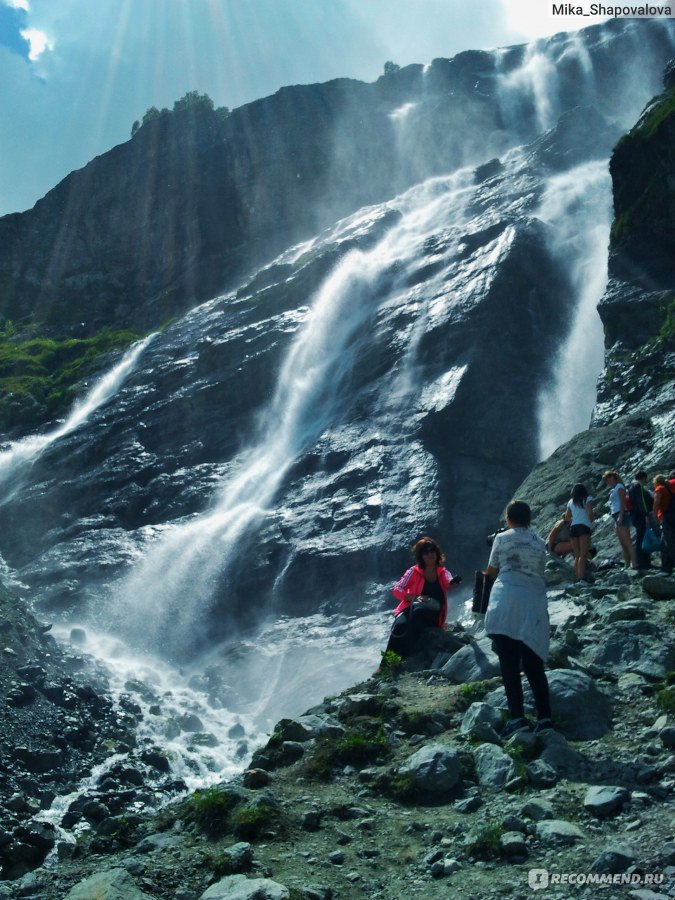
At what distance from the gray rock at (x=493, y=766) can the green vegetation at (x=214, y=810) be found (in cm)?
211

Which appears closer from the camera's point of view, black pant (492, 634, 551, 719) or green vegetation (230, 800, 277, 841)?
green vegetation (230, 800, 277, 841)

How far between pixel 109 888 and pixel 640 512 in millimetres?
11407

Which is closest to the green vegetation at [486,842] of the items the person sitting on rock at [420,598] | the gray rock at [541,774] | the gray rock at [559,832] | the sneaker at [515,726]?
the gray rock at [559,832]

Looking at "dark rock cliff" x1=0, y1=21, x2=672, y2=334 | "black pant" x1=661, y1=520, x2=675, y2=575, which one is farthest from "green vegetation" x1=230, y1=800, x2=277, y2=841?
"dark rock cliff" x1=0, y1=21, x2=672, y2=334

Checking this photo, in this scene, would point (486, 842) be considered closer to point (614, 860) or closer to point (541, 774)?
point (614, 860)

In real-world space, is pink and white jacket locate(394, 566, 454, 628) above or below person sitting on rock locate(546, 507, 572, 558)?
above

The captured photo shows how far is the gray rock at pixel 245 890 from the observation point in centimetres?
617

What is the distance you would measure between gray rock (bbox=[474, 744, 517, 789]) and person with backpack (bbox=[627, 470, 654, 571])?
7717 millimetres

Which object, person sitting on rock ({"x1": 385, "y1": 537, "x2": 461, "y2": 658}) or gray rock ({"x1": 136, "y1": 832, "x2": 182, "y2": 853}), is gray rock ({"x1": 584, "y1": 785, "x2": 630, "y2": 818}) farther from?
person sitting on rock ({"x1": 385, "y1": 537, "x2": 461, "y2": 658})

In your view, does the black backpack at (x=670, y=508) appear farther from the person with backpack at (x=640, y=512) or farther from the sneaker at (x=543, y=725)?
the sneaker at (x=543, y=725)

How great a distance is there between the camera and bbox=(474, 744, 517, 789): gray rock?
7.74 m

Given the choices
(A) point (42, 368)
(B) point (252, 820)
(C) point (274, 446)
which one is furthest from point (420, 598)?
(A) point (42, 368)

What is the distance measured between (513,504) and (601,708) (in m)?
2.10

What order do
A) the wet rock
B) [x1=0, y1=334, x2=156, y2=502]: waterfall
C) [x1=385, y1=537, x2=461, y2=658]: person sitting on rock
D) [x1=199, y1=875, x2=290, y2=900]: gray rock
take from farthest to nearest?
[x1=0, y1=334, x2=156, y2=502]: waterfall
the wet rock
[x1=385, y1=537, x2=461, y2=658]: person sitting on rock
[x1=199, y1=875, x2=290, y2=900]: gray rock
